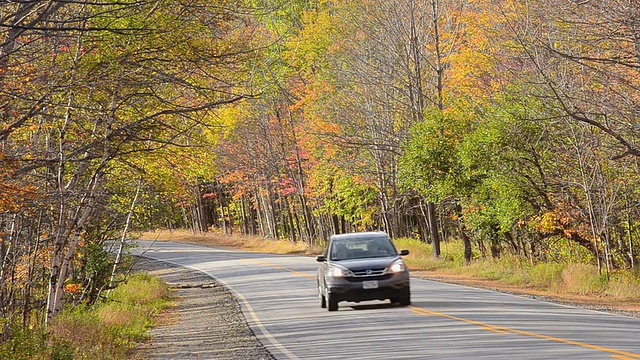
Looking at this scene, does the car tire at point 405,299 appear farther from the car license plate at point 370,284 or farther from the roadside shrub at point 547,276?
the roadside shrub at point 547,276

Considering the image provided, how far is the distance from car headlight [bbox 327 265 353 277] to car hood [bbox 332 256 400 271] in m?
0.11

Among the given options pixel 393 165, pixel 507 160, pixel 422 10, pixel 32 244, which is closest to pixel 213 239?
pixel 393 165

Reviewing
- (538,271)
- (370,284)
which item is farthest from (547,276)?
(370,284)

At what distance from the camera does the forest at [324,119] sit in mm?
15516

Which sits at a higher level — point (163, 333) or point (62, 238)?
point (62, 238)

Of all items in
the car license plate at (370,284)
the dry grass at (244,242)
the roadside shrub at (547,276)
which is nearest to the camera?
the car license plate at (370,284)

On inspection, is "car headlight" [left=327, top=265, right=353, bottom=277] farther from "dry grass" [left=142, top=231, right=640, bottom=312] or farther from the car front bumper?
"dry grass" [left=142, top=231, right=640, bottom=312]

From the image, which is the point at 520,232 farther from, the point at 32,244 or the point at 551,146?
the point at 32,244

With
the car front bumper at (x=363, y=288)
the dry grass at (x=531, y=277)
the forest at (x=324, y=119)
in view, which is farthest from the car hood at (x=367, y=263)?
the dry grass at (x=531, y=277)

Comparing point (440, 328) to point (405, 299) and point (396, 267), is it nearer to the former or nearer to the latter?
point (396, 267)

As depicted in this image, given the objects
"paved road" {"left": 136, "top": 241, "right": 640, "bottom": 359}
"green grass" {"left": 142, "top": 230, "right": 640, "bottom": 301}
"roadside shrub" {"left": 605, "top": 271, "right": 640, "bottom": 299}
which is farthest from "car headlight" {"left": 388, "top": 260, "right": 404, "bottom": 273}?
"roadside shrub" {"left": 605, "top": 271, "right": 640, "bottom": 299}

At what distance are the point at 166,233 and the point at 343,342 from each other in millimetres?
76871

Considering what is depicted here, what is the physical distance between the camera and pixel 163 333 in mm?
22609

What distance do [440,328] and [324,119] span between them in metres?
32.5
